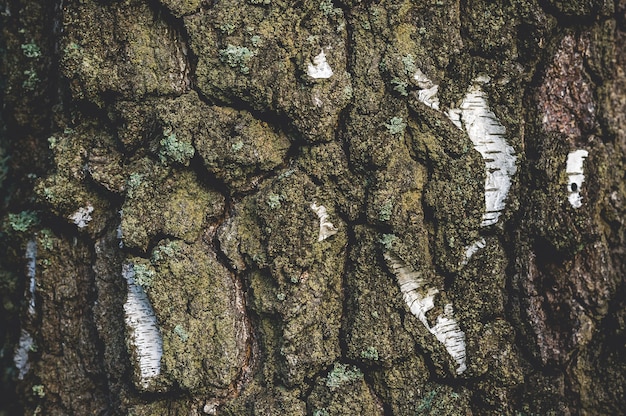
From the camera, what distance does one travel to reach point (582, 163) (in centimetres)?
177

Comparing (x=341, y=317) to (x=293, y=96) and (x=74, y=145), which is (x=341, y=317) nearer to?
(x=293, y=96)

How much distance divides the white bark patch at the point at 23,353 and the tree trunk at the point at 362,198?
43cm

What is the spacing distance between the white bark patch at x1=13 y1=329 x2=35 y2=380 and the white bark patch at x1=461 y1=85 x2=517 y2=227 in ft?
5.18

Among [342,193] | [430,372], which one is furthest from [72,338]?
[430,372]

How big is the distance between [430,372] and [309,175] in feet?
2.32

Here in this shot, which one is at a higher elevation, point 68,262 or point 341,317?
point 68,262

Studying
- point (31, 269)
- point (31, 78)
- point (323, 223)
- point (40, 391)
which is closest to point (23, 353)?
point (40, 391)

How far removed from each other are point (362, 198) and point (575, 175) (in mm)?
643

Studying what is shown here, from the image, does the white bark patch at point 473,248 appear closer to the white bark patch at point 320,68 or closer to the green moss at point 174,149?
the white bark patch at point 320,68

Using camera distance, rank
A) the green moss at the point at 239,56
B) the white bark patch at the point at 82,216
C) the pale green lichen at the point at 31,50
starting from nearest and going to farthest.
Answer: the green moss at the point at 239,56, the white bark patch at the point at 82,216, the pale green lichen at the point at 31,50

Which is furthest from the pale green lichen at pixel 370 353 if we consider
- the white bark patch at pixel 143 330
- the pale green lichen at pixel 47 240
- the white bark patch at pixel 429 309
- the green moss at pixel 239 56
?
the pale green lichen at pixel 47 240

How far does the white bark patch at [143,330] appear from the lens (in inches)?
70.5

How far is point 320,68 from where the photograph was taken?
1.73 meters

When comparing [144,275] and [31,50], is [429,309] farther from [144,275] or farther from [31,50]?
[31,50]
